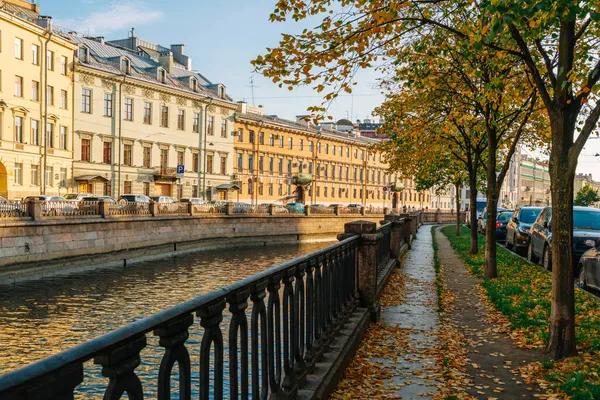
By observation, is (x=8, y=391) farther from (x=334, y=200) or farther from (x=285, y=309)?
(x=334, y=200)

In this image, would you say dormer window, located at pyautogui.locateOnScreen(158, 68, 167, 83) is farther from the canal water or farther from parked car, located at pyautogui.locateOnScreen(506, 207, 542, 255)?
parked car, located at pyautogui.locateOnScreen(506, 207, 542, 255)

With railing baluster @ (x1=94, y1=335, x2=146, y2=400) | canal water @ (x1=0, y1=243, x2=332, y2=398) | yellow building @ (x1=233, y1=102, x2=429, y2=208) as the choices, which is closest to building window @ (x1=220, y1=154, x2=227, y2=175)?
yellow building @ (x1=233, y1=102, x2=429, y2=208)

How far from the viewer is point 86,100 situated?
4850 cm

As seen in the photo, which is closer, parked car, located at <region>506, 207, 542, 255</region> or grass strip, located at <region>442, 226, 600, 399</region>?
grass strip, located at <region>442, 226, 600, 399</region>

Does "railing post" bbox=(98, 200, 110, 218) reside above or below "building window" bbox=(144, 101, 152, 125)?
below

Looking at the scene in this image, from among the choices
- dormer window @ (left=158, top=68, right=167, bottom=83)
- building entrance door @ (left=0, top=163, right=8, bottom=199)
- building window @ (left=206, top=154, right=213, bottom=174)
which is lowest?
building entrance door @ (left=0, top=163, right=8, bottom=199)

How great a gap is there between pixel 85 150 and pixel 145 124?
6.97 meters

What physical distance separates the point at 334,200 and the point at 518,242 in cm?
6125

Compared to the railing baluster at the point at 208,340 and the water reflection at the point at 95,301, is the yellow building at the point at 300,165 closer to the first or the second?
the water reflection at the point at 95,301

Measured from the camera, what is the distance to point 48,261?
25359mm

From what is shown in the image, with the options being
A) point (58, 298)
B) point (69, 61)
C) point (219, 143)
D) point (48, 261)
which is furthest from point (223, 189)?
point (58, 298)

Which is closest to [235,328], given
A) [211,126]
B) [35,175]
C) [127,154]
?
[35,175]

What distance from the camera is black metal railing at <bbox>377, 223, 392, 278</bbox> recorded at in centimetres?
1242

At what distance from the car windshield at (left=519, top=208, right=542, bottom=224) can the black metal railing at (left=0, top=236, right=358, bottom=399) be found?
17.4 meters
